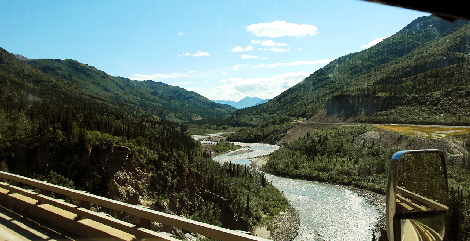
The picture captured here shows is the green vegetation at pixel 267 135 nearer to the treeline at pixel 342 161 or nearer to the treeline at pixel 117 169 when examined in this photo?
the treeline at pixel 342 161

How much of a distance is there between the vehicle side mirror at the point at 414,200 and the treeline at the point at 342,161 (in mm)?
43753

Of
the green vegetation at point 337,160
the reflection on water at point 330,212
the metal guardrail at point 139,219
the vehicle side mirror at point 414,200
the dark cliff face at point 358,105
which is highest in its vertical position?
the dark cliff face at point 358,105

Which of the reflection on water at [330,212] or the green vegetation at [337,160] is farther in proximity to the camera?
the green vegetation at [337,160]

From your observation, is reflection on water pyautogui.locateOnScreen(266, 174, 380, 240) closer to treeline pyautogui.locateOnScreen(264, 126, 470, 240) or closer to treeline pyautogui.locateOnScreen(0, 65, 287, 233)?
treeline pyautogui.locateOnScreen(0, 65, 287, 233)

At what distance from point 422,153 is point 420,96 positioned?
104 meters

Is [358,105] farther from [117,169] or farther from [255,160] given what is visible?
[117,169]

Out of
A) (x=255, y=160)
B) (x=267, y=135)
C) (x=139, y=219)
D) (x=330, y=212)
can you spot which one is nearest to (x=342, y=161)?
(x=255, y=160)

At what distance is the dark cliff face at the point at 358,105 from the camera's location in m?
101

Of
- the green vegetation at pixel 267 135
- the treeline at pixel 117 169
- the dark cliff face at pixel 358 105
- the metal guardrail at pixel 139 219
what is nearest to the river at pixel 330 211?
the treeline at pixel 117 169

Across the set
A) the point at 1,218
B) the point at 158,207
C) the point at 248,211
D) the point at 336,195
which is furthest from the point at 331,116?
the point at 1,218

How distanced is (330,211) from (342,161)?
28961 millimetres

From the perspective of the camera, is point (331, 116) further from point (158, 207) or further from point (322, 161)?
point (158, 207)

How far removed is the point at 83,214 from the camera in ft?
23.1

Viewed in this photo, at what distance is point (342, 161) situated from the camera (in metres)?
68.4
